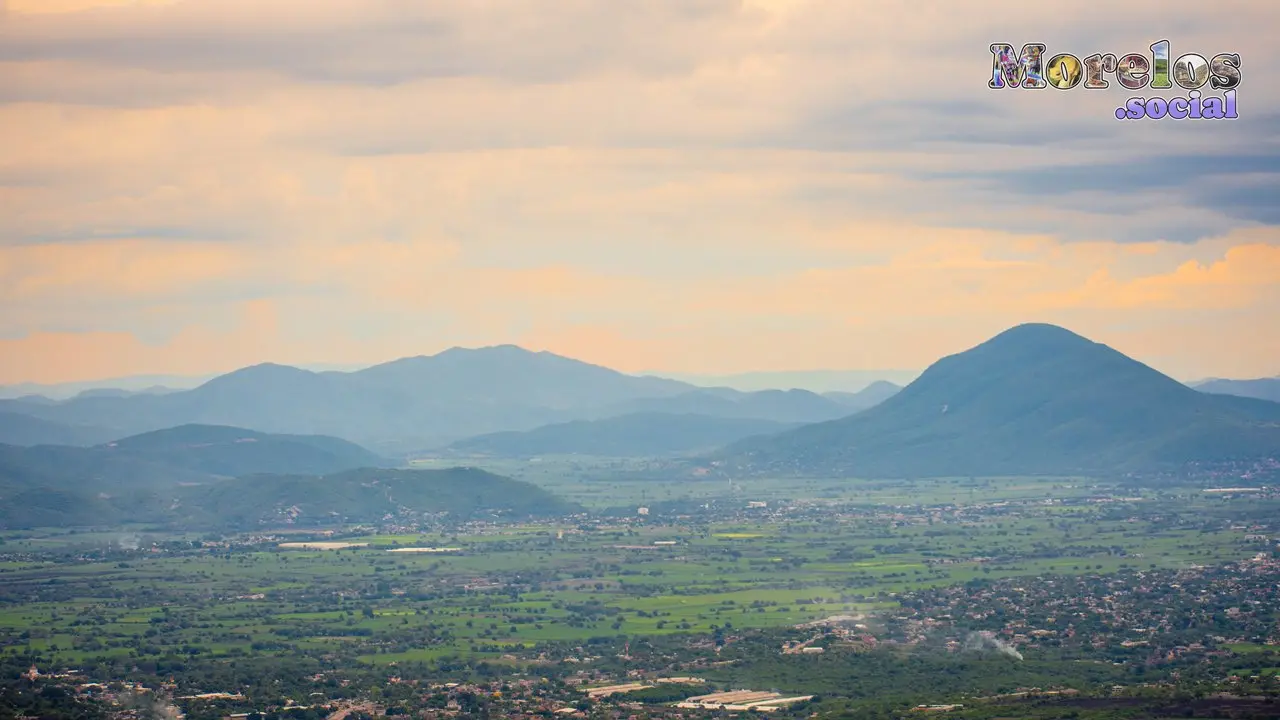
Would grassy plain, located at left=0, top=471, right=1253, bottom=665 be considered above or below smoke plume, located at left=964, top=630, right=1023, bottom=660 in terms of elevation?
above

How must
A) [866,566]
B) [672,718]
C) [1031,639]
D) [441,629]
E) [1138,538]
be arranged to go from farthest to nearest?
[1138,538], [866,566], [441,629], [1031,639], [672,718]

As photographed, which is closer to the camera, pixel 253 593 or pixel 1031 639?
pixel 1031 639

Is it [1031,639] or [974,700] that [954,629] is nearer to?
[1031,639]

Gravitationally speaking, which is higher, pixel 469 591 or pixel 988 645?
pixel 469 591

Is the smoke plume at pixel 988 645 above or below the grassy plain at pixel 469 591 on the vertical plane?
below

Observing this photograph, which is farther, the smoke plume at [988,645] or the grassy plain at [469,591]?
the grassy plain at [469,591]

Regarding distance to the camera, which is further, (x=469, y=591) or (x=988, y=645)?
(x=469, y=591)

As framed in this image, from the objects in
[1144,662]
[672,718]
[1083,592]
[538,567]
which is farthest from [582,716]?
[538,567]

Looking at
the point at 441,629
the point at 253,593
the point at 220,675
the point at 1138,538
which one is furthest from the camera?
the point at 1138,538

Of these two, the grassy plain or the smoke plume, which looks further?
the grassy plain
